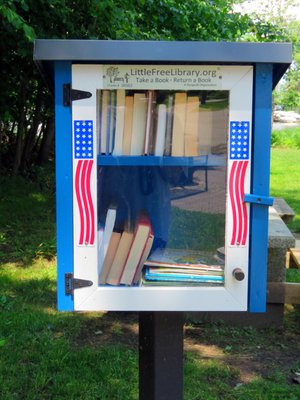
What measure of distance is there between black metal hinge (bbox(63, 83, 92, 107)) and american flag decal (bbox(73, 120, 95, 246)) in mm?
73

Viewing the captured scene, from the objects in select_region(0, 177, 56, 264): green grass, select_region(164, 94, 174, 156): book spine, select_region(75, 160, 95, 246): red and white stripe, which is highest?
select_region(164, 94, 174, 156): book spine

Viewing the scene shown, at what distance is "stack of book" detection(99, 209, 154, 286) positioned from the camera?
6.32 ft

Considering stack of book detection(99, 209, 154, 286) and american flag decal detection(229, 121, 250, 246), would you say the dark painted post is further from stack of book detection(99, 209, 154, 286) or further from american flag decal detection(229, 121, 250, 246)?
american flag decal detection(229, 121, 250, 246)

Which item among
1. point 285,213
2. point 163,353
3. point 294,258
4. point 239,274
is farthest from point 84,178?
point 285,213

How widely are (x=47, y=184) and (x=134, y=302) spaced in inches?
323

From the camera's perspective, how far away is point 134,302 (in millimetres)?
1858

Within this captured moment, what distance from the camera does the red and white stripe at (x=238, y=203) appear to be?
181 cm

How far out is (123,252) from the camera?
6.46 feet

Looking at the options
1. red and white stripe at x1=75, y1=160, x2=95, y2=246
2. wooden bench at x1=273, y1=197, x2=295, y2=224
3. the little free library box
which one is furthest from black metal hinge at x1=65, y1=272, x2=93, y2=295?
wooden bench at x1=273, y1=197, x2=295, y2=224

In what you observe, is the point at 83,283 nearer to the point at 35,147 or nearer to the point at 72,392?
the point at 72,392

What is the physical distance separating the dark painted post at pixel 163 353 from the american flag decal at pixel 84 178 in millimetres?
449

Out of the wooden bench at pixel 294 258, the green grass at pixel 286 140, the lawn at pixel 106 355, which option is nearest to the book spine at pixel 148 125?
the lawn at pixel 106 355

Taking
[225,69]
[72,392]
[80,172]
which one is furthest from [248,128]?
[72,392]

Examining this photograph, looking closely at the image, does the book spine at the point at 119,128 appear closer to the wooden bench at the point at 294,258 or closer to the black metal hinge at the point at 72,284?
the black metal hinge at the point at 72,284
